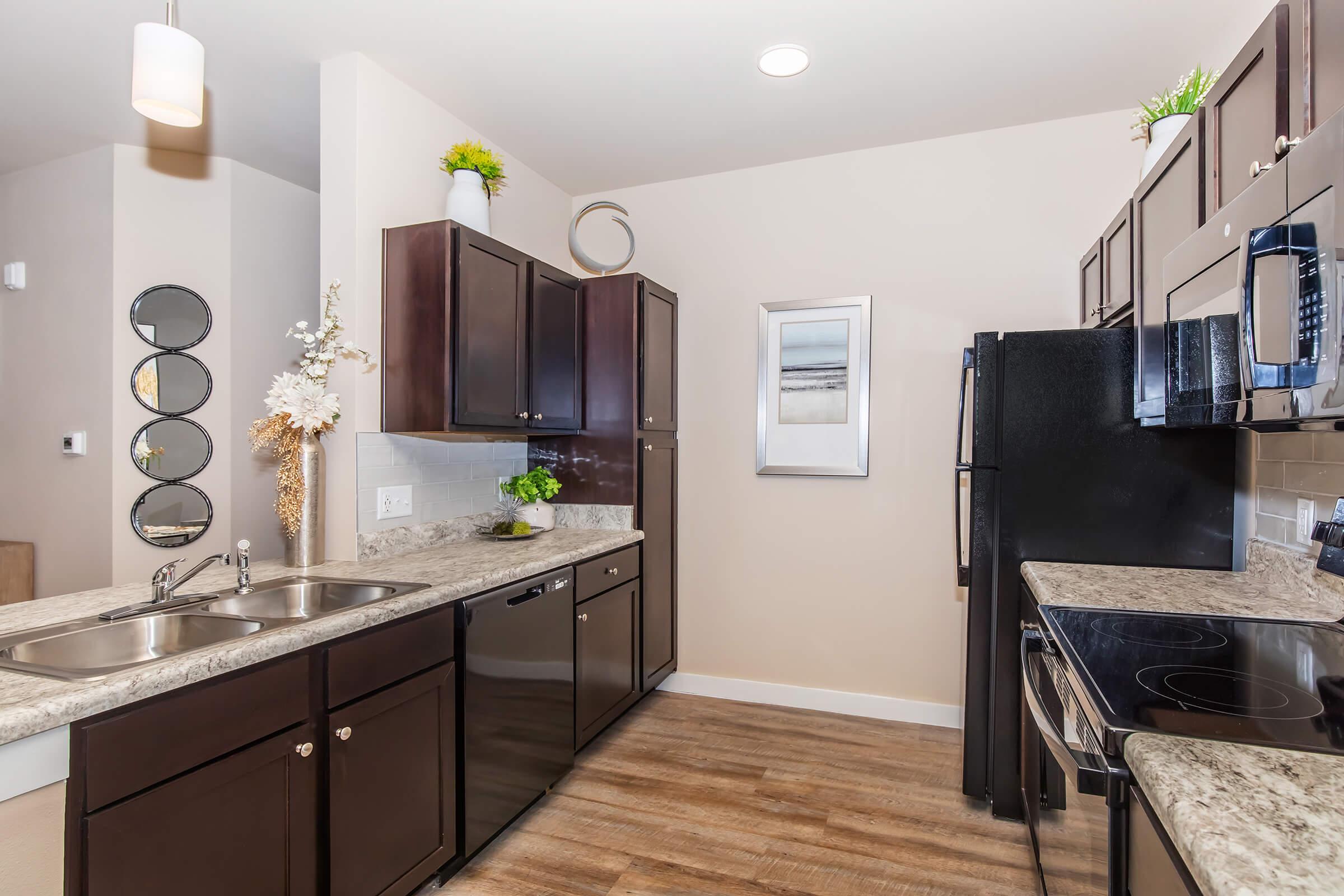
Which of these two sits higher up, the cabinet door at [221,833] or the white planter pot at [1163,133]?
the white planter pot at [1163,133]

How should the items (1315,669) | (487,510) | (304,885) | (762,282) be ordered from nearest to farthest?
(1315,669) → (304,885) → (487,510) → (762,282)

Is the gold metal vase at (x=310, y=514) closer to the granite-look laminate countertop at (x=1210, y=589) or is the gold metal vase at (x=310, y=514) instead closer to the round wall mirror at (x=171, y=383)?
the round wall mirror at (x=171, y=383)

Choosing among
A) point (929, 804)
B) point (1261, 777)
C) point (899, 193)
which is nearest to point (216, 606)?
point (1261, 777)

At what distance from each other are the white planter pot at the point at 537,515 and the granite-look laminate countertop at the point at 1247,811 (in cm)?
257

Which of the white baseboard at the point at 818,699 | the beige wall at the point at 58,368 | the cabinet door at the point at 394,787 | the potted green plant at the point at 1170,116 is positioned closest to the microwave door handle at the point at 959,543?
the white baseboard at the point at 818,699

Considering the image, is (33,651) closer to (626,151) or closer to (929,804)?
(929,804)

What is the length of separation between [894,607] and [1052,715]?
193 cm

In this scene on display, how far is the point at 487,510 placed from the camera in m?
3.19

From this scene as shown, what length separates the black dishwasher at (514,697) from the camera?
6.79 ft

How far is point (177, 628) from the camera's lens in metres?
1.72

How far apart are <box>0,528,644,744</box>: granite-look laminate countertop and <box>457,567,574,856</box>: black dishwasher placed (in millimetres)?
94

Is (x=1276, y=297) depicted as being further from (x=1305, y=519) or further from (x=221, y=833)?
(x=221, y=833)

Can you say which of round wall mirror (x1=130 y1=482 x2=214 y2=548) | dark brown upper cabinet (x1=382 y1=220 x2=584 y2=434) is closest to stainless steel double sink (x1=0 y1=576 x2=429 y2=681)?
dark brown upper cabinet (x1=382 y1=220 x2=584 y2=434)

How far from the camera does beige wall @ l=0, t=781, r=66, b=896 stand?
3.49ft
